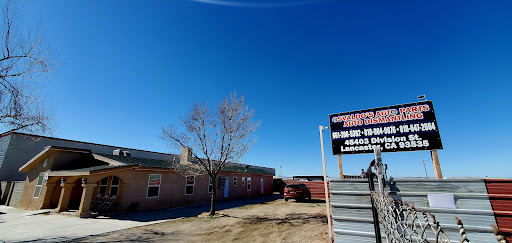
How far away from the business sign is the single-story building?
9.86m

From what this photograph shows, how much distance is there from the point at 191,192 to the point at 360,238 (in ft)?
51.4

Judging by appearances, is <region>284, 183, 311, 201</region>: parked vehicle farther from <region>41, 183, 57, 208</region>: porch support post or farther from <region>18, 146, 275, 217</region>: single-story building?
Result: <region>41, 183, 57, 208</region>: porch support post

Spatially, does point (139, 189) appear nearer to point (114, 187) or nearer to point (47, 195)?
point (114, 187)

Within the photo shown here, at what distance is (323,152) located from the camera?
315 inches

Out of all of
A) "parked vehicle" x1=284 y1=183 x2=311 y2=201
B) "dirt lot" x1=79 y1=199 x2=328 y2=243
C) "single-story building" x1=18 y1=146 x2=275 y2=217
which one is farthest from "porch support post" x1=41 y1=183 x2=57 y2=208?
"parked vehicle" x1=284 y1=183 x2=311 y2=201

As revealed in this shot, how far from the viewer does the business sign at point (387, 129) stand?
720 centimetres

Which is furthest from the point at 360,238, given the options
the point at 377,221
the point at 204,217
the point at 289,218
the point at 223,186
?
the point at 223,186

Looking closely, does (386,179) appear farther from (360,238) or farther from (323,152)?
(323,152)

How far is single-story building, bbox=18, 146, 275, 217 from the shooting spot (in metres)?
13.1

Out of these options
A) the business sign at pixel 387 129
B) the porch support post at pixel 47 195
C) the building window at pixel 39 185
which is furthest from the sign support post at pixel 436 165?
the building window at pixel 39 185

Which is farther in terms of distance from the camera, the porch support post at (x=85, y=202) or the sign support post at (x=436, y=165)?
the porch support post at (x=85, y=202)

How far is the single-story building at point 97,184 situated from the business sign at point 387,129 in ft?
32.4

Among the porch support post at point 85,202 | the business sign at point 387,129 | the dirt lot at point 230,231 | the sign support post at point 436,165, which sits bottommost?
the dirt lot at point 230,231

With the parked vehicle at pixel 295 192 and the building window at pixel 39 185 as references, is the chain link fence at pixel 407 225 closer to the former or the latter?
the parked vehicle at pixel 295 192
